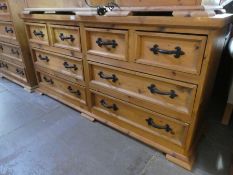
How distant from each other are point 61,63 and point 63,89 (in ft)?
0.83

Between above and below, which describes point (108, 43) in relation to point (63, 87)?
above

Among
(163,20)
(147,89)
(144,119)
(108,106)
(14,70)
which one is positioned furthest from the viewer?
(14,70)

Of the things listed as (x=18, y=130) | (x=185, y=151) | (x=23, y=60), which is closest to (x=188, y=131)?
(x=185, y=151)

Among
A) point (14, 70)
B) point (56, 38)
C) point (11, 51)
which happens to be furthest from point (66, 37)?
point (14, 70)

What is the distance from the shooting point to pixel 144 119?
1169mm

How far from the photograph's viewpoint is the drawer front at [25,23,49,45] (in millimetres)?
1519

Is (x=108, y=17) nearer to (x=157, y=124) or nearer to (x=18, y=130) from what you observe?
(x=157, y=124)

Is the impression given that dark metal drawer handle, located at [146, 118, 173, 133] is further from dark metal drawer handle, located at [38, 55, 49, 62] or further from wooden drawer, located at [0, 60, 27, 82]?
wooden drawer, located at [0, 60, 27, 82]

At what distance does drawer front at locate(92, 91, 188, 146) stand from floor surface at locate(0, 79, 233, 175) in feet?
0.45

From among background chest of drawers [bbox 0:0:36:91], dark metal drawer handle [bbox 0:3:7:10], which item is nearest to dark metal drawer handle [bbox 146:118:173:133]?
background chest of drawers [bbox 0:0:36:91]

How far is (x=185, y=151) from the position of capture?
105 centimetres

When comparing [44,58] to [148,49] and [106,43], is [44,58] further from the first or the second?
[148,49]

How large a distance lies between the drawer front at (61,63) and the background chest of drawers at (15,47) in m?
0.17

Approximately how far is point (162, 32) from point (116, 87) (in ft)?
1.59
